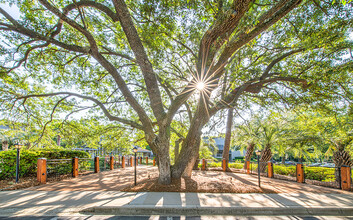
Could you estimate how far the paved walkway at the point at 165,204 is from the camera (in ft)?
16.4

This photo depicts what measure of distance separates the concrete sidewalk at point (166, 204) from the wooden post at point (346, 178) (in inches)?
87.7

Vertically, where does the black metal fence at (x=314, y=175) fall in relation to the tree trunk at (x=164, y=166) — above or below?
below

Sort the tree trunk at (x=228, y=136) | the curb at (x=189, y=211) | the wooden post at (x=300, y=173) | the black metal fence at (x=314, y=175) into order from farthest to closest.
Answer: the tree trunk at (x=228, y=136) → the wooden post at (x=300, y=173) → the black metal fence at (x=314, y=175) → the curb at (x=189, y=211)

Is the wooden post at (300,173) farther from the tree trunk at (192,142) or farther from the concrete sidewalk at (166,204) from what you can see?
the tree trunk at (192,142)

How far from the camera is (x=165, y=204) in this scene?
5.28 m

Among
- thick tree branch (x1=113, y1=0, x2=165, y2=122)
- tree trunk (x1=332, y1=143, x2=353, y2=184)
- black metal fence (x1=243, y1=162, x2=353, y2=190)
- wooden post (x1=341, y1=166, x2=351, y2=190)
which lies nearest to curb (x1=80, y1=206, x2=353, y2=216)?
thick tree branch (x1=113, y1=0, x2=165, y2=122)

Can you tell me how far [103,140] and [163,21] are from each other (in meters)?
10.2

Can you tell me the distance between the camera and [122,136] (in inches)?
526

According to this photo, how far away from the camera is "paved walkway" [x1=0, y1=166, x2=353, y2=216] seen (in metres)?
5.00

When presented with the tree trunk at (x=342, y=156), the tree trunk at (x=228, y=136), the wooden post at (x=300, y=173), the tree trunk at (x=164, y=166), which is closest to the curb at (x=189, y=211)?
the tree trunk at (x=164, y=166)

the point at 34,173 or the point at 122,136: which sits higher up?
the point at 122,136

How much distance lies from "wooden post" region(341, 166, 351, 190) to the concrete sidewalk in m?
2.23

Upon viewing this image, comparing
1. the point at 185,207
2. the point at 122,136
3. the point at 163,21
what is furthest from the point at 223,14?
the point at 122,136

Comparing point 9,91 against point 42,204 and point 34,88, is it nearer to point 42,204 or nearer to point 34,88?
point 34,88
